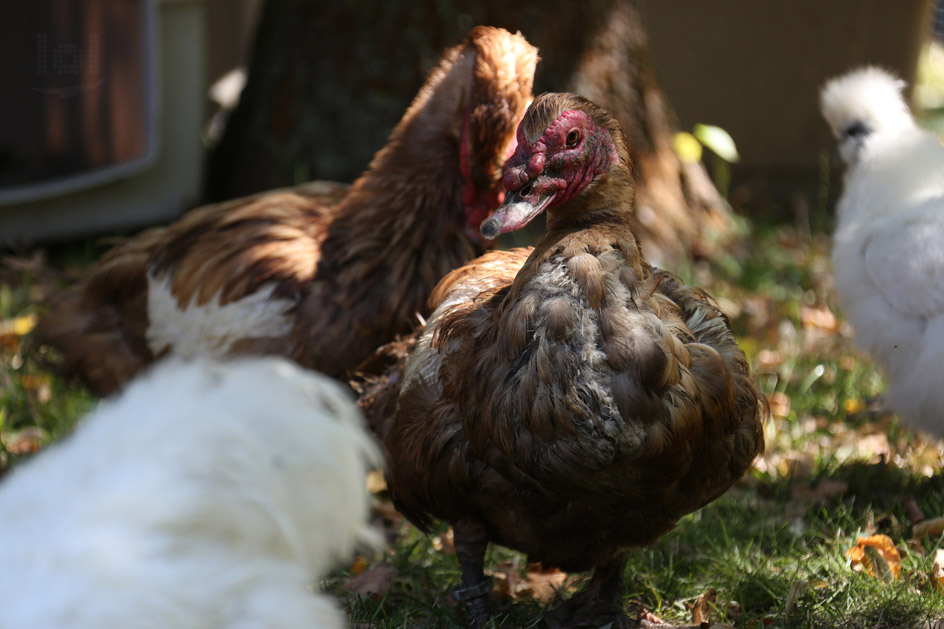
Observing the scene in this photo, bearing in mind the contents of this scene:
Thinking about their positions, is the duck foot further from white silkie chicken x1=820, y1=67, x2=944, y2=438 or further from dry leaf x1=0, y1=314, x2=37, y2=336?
dry leaf x1=0, y1=314, x2=37, y2=336

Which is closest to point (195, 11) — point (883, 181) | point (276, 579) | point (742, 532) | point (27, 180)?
point (27, 180)

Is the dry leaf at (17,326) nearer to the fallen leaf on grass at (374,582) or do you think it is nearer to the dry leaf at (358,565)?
the dry leaf at (358,565)

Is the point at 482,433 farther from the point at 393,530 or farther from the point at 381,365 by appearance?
the point at 393,530

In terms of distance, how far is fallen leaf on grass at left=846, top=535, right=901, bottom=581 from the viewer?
9.50 ft

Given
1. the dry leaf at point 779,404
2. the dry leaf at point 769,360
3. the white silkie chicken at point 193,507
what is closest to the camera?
the white silkie chicken at point 193,507

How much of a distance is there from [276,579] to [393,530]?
183cm

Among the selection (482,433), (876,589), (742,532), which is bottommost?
(742,532)

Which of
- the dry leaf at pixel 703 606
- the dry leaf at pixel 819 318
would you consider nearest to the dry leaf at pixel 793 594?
the dry leaf at pixel 703 606

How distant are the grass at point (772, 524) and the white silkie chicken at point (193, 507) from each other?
41.3 inches

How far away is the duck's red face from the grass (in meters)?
1.19

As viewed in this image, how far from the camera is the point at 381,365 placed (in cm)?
315

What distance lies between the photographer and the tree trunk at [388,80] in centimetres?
512

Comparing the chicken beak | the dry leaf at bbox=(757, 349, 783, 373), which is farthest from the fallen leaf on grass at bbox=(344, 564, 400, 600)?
the dry leaf at bbox=(757, 349, 783, 373)

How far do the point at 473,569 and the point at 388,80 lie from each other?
3201mm
